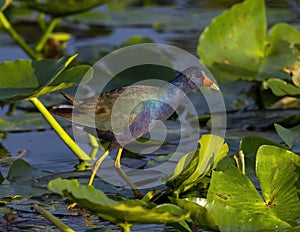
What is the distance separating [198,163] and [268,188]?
192 mm

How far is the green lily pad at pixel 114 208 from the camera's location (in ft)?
5.52

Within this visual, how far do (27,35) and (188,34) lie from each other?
109cm

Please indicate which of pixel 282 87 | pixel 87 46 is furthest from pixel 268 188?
pixel 87 46

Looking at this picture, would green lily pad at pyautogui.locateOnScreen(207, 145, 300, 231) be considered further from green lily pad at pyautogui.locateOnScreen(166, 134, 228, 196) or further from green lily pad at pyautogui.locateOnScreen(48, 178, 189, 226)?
green lily pad at pyautogui.locateOnScreen(48, 178, 189, 226)

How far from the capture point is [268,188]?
207cm

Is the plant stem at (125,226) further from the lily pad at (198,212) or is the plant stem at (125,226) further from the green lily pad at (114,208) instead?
the lily pad at (198,212)

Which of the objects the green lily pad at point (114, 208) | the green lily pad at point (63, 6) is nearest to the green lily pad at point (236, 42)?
the green lily pad at point (63, 6)

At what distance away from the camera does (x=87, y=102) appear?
8.01ft

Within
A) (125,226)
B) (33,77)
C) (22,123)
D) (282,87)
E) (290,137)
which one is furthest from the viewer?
(22,123)

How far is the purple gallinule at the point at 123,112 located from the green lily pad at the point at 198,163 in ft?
0.94

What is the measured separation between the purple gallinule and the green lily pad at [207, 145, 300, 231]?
0.39m

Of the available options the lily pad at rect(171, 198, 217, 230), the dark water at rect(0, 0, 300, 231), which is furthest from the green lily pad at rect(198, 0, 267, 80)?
the lily pad at rect(171, 198, 217, 230)

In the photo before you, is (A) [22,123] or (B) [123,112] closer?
(B) [123,112]

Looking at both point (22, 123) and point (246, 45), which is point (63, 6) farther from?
point (246, 45)
